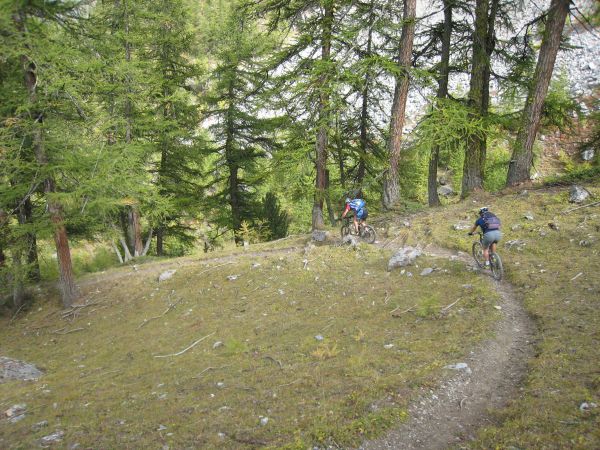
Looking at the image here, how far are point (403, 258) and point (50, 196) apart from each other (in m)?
10.9

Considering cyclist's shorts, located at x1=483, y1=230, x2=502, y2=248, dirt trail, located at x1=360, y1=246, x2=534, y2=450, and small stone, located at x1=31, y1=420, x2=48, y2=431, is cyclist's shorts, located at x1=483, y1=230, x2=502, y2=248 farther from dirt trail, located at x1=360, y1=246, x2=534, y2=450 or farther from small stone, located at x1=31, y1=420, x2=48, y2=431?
small stone, located at x1=31, y1=420, x2=48, y2=431

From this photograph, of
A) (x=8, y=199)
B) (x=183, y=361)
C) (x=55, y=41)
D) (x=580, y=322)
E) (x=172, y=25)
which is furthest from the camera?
(x=172, y=25)

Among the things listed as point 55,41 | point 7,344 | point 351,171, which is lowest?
point 7,344

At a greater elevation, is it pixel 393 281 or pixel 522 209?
pixel 522 209

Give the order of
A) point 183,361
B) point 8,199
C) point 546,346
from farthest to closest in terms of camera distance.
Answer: point 8,199
point 183,361
point 546,346

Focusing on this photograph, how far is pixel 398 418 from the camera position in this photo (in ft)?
16.8

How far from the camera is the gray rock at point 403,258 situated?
11.0m

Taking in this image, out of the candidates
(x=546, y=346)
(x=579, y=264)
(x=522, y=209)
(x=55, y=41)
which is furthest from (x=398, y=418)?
(x=55, y=41)

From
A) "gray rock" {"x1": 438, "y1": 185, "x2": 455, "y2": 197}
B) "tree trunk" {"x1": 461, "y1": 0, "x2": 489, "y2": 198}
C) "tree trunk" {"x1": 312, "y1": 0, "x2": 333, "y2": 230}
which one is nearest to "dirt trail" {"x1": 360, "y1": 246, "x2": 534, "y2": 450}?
"tree trunk" {"x1": 312, "y1": 0, "x2": 333, "y2": 230}

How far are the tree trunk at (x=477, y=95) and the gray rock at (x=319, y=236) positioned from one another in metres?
6.10

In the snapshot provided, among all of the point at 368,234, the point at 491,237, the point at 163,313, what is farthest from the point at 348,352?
the point at 163,313

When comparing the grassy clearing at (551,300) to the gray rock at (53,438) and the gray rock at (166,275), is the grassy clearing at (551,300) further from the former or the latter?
the gray rock at (166,275)

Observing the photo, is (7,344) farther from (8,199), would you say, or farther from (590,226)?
(590,226)

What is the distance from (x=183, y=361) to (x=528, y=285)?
25.6ft
